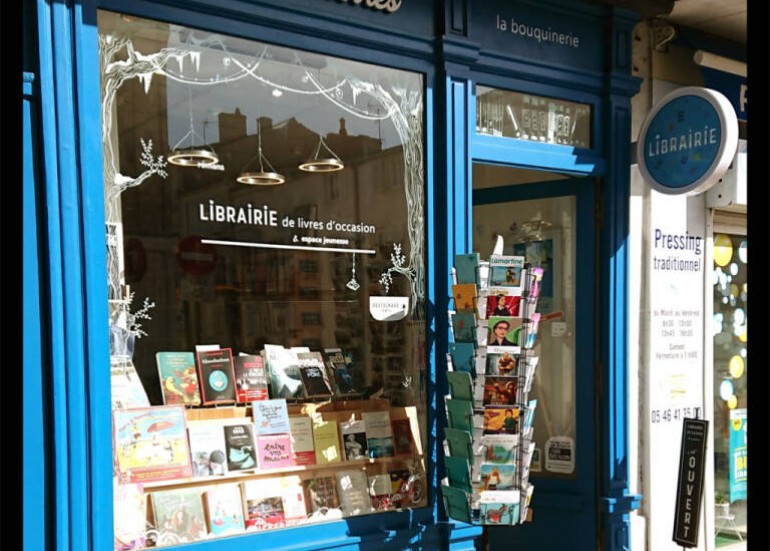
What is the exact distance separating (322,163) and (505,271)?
3.85 ft

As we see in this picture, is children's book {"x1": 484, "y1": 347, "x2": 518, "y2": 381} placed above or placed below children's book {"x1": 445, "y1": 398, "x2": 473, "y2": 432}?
above

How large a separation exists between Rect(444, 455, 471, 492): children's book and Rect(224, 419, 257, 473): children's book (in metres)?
1.07

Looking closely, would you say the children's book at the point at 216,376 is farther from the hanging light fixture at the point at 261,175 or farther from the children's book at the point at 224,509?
the hanging light fixture at the point at 261,175

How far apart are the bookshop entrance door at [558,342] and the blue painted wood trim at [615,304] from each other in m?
0.08

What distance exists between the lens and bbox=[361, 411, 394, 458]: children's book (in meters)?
4.45

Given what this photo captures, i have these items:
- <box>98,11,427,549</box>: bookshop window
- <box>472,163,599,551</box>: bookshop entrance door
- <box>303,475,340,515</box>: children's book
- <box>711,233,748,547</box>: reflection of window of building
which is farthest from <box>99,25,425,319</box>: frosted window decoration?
<box>711,233,748,547</box>: reflection of window of building

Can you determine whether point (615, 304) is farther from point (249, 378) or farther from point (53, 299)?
point (53, 299)

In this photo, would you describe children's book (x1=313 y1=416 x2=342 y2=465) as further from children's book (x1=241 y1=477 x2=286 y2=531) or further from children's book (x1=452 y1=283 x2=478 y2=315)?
children's book (x1=452 y1=283 x2=478 y2=315)

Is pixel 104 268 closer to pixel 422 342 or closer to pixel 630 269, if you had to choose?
pixel 422 342

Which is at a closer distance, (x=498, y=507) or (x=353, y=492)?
(x=498, y=507)

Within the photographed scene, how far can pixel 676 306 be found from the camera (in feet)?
19.7

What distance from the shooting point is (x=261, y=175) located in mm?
4051

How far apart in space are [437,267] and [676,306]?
2.41 metres

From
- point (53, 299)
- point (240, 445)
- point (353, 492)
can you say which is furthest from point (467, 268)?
point (53, 299)
